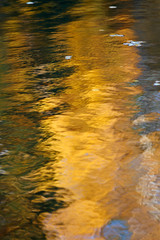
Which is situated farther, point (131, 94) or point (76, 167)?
point (131, 94)

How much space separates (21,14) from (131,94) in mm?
4251

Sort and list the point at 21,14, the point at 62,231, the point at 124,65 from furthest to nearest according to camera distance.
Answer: the point at 21,14
the point at 124,65
the point at 62,231

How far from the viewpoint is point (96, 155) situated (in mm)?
2088

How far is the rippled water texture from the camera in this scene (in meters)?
1.62

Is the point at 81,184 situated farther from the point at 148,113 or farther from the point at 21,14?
the point at 21,14

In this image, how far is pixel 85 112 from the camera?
8.66ft

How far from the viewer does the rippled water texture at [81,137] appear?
1.62m

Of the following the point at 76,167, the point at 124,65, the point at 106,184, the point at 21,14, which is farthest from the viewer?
the point at 21,14

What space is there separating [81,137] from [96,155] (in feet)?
0.77

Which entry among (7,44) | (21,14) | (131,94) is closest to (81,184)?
(131,94)

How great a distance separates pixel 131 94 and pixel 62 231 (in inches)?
58.5

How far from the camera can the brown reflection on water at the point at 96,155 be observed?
1.61 m

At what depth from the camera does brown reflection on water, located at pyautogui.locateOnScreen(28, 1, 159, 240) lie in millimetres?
1605

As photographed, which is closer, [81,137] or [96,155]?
[96,155]
